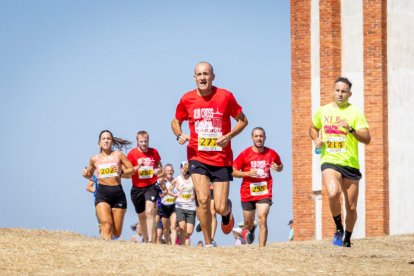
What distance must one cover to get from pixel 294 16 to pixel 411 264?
61.8 ft

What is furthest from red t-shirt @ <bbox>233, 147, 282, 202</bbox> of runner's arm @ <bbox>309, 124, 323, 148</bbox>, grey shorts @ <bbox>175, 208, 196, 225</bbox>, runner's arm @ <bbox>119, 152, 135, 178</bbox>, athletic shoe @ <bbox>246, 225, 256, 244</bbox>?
grey shorts @ <bbox>175, 208, 196, 225</bbox>

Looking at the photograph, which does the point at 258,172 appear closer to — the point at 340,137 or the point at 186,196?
the point at 340,137

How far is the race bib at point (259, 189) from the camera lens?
22.6m

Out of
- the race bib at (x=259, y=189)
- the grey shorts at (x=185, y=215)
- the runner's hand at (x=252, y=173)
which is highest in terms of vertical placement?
the runner's hand at (x=252, y=173)

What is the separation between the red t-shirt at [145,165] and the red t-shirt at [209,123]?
23.8 feet

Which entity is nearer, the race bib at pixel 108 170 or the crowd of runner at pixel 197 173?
the crowd of runner at pixel 197 173

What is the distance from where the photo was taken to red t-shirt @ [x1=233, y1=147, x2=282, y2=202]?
890 inches

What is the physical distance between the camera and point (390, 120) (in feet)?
112

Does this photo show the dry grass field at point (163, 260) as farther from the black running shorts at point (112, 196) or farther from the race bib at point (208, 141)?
the black running shorts at point (112, 196)

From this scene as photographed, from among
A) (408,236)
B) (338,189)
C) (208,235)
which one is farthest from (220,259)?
(408,236)

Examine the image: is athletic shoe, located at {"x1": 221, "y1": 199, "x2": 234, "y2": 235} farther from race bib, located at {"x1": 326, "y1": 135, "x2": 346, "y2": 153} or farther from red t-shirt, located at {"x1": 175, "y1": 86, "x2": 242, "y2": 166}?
race bib, located at {"x1": 326, "y1": 135, "x2": 346, "y2": 153}

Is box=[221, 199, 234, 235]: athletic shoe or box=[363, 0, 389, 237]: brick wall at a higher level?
box=[363, 0, 389, 237]: brick wall

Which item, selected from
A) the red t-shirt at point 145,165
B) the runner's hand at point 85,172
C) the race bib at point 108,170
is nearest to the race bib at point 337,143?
the race bib at point 108,170

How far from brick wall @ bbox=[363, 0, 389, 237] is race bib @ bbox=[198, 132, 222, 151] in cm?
1598
